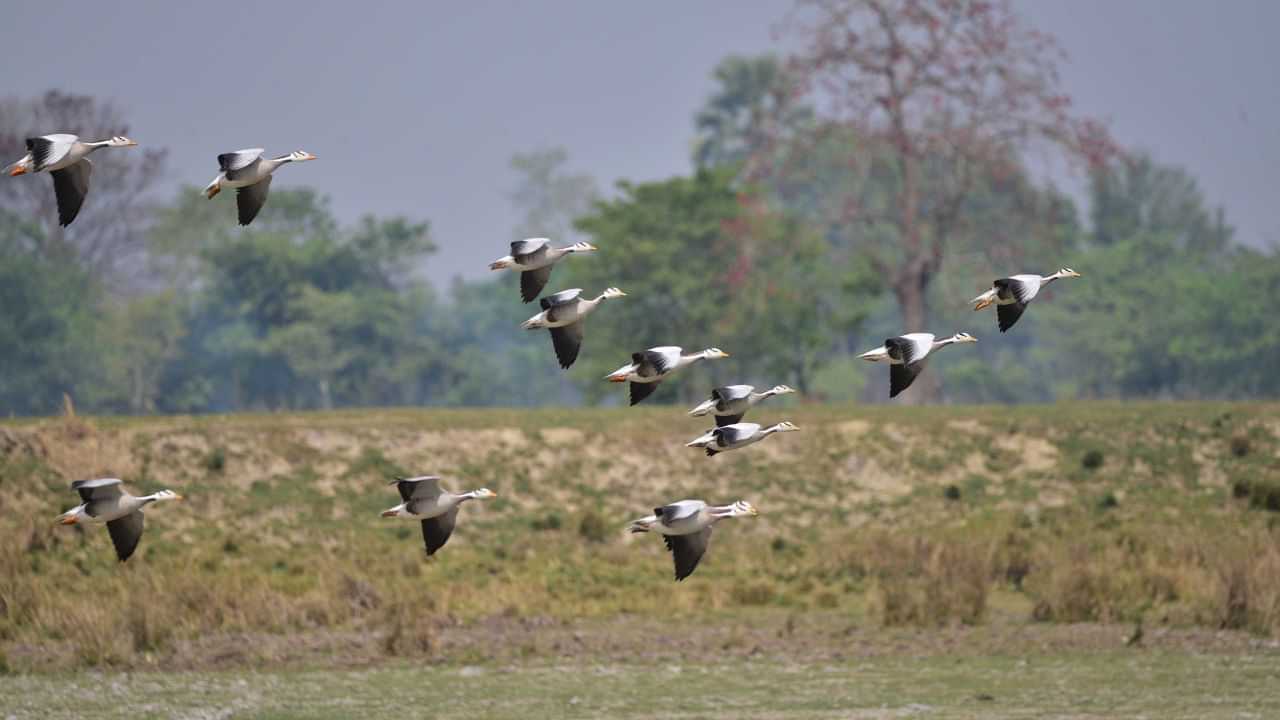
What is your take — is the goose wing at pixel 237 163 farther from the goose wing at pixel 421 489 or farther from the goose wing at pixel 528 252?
the goose wing at pixel 421 489

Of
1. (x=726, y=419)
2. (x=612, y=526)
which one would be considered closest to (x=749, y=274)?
(x=612, y=526)

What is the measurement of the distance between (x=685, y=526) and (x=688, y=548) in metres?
0.23

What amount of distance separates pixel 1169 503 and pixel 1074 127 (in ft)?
89.0

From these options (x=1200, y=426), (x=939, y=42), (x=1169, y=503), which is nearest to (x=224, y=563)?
(x=1169, y=503)

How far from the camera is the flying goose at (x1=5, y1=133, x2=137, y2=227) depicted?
815 inches

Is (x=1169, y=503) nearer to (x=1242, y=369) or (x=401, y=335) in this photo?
(x=1242, y=369)

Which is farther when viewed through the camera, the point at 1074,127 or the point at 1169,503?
the point at 1074,127

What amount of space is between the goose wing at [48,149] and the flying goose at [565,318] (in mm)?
5022

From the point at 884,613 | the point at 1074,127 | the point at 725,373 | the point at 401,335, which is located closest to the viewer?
the point at 884,613

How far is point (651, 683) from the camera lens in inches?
1276

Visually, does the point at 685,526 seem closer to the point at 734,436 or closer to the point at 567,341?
the point at 734,436

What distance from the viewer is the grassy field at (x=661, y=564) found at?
3275 centimetres

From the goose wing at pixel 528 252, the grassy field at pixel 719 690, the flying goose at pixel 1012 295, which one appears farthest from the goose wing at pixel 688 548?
the grassy field at pixel 719 690

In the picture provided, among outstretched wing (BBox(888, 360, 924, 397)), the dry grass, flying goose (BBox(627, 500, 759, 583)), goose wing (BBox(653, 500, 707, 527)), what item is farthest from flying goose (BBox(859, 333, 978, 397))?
the dry grass
